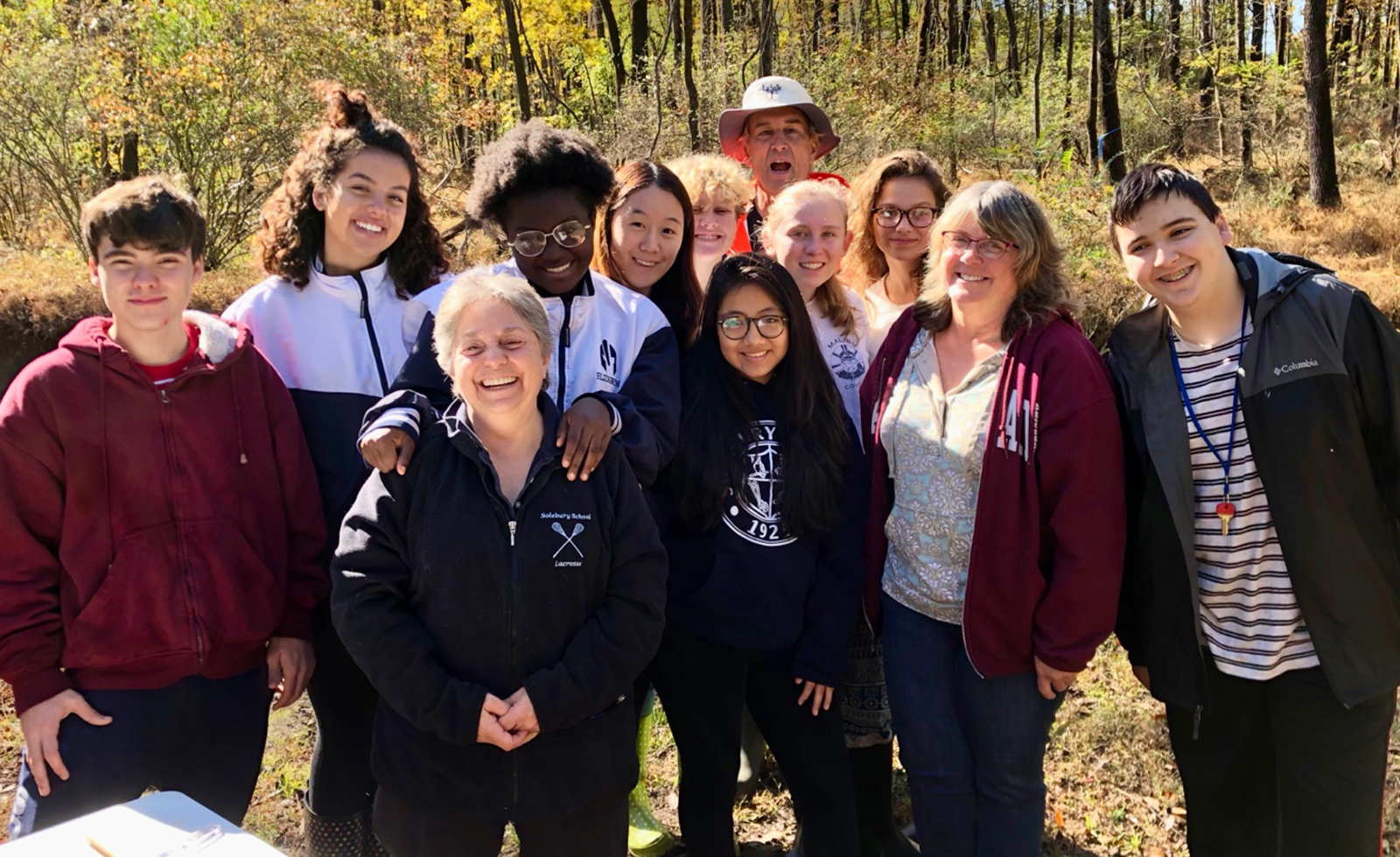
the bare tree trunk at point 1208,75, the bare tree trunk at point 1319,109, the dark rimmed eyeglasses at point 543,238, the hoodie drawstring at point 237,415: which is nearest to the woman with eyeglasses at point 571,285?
the dark rimmed eyeglasses at point 543,238

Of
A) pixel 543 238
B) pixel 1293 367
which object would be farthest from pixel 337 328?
pixel 1293 367

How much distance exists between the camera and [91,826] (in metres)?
1.76

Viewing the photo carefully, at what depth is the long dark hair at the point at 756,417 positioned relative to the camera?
2.72 metres

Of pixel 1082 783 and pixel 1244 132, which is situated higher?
pixel 1244 132

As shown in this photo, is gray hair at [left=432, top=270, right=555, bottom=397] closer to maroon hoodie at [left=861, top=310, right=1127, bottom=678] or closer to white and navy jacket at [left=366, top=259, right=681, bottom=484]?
white and navy jacket at [left=366, top=259, right=681, bottom=484]

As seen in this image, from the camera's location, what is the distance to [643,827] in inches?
135

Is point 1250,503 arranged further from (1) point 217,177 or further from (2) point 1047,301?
(1) point 217,177

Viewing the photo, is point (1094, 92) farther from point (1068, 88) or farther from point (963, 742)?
point (963, 742)

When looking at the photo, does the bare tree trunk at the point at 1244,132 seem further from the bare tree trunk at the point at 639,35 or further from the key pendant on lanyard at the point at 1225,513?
the key pendant on lanyard at the point at 1225,513

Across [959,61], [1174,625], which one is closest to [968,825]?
[1174,625]


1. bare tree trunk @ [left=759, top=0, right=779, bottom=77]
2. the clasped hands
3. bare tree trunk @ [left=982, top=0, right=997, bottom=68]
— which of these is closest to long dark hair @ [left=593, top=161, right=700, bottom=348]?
the clasped hands

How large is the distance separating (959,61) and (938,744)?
2724 centimetres

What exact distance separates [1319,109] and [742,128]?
13.3 meters

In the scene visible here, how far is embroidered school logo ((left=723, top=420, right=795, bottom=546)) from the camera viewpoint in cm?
272
